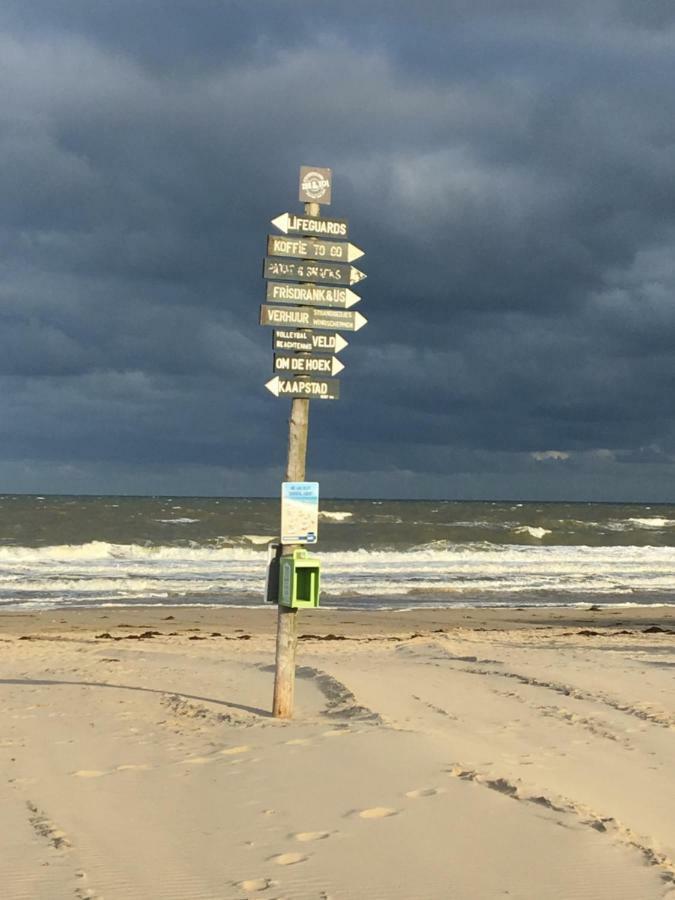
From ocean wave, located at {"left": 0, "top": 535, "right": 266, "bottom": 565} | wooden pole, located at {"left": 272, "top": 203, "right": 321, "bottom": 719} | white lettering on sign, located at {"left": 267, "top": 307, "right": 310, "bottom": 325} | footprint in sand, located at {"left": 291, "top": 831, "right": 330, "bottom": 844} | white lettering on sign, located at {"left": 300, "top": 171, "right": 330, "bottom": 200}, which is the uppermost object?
white lettering on sign, located at {"left": 300, "top": 171, "right": 330, "bottom": 200}

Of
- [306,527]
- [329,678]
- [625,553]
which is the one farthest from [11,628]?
[625,553]

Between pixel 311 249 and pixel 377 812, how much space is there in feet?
15.2

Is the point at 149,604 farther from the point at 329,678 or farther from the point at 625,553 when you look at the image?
the point at 625,553

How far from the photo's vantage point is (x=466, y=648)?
15.5m

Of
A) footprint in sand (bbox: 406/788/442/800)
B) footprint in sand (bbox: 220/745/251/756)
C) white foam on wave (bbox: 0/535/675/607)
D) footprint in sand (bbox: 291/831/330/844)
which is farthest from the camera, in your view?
white foam on wave (bbox: 0/535/675/607)

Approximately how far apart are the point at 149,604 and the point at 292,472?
1900 centimetres

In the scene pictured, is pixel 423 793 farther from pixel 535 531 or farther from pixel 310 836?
pixel 535 531

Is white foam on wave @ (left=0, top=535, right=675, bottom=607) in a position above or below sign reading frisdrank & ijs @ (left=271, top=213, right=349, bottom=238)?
below

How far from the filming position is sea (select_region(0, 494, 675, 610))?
28.7m

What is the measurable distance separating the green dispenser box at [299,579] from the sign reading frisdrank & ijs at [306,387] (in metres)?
1.30

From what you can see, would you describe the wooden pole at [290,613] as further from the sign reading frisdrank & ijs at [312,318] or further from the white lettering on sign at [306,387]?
the sign reading frisdrank & ijs at [312,318]

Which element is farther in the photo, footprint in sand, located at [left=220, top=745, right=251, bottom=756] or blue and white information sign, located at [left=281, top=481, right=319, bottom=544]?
blue and white information sign, located at [left=281, top=481, right=319, bottom=544]

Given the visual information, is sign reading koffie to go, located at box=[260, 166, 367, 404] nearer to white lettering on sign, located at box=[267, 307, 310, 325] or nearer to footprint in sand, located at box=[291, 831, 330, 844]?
white lettering on sign, located at box=[267, 307, 310, 325]

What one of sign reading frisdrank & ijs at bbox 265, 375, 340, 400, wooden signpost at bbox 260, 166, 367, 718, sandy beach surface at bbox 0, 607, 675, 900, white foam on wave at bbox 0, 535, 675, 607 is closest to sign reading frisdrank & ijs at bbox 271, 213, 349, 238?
wooden signpost at bbox 260, 166, 367, 718
